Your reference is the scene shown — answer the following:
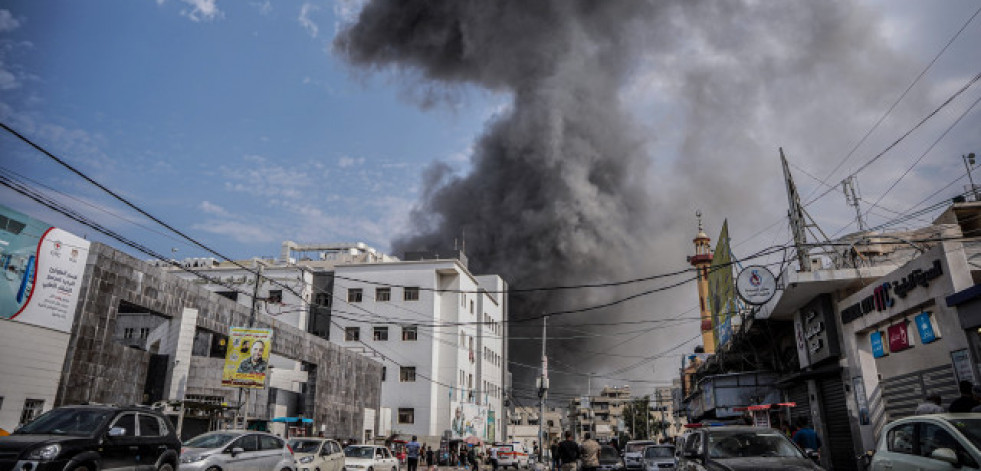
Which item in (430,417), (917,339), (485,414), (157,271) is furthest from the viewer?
(485,414)

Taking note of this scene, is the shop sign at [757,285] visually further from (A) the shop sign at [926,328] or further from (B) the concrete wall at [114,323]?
(B) the concrete wall at [114,323]

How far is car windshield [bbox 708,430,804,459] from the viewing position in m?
8.76

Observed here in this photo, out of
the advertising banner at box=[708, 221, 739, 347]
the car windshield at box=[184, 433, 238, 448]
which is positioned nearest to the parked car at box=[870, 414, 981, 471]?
the car windshield at box=[184, 433, 238, 448]

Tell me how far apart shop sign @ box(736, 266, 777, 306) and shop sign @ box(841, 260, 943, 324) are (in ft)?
7.60

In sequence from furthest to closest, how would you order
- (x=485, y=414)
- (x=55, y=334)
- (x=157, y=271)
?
(x=485, y=414)
(x=157, y=271)
(x=55, y=334)

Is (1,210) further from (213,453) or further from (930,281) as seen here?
(930,281)

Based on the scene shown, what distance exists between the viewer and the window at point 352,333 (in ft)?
173

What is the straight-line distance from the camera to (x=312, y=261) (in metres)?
63.0

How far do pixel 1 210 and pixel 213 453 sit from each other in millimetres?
8915

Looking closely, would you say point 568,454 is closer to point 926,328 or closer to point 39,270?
point 926,328

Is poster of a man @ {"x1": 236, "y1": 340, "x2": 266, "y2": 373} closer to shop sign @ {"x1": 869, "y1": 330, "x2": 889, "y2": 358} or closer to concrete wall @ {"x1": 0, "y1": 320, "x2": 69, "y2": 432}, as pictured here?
concrete wall @ {"x1": 0, "y1": 320, "x2": 69, "y2": 432}

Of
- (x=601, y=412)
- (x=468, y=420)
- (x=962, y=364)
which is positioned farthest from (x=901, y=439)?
(x=601, y=412)

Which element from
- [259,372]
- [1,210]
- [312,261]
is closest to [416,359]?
[312,261]

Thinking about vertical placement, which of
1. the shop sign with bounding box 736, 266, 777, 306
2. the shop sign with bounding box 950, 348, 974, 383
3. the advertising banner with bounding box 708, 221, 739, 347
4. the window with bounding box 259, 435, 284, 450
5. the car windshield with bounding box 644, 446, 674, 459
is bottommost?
the car windshield with bounding box 644, 446, 674, 459
